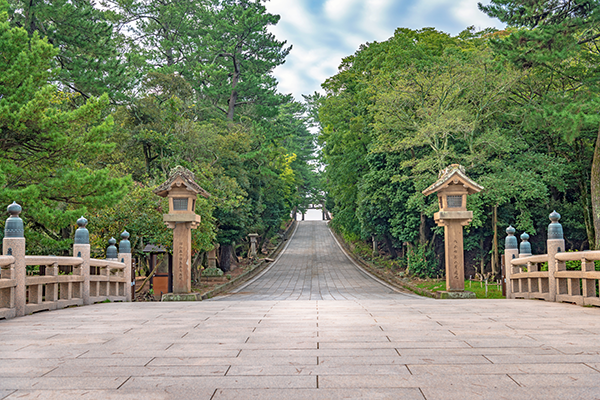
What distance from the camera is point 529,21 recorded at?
49.7ft

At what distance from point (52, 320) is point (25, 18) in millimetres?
14600

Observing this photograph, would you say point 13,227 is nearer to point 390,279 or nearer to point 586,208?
point 390,279

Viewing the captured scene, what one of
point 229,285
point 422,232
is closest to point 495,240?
point 422,232

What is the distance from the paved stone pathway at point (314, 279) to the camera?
17281 millimetres

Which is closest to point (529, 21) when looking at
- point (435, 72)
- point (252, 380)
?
point (435, 72)

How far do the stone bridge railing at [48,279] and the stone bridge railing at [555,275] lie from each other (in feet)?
28.1

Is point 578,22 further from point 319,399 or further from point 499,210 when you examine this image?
point 319,399

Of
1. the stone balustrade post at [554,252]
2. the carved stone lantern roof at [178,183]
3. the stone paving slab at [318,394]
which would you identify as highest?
the carved stone lantern roof at [178,183]

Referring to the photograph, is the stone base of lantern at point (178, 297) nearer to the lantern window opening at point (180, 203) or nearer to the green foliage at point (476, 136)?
the lantern window opening at point (180, 203)

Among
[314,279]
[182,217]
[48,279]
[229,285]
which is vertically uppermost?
[182,217]

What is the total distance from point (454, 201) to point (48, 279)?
29.6 feet

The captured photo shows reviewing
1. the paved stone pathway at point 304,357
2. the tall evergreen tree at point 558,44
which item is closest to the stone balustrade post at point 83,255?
the paved stone pathway at point 304,357

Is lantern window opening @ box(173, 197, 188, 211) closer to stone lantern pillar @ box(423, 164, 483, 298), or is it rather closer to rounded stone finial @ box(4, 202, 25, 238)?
rounded stone finial @ box(4, 202, 25, 238)

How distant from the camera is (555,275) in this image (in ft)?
26.7
